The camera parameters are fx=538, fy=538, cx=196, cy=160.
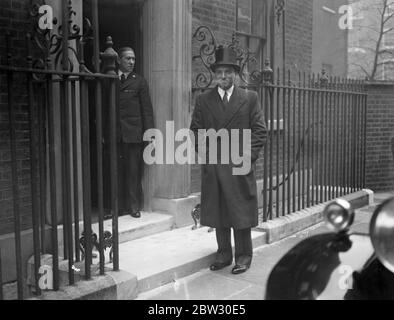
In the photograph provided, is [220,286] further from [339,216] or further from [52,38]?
[52,38]

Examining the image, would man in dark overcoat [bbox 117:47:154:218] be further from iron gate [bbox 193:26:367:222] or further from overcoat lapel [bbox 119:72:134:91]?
iron gate [bbox 193:26:367:222]

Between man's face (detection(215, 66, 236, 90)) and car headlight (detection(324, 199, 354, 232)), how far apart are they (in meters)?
2.60

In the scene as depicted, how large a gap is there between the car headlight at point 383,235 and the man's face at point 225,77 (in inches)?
110

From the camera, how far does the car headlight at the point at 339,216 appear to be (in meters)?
2.62

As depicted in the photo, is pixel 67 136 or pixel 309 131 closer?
pixel 67 136

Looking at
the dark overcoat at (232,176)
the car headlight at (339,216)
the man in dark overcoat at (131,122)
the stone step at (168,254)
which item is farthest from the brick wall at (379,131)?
the car headlight at (339,216)

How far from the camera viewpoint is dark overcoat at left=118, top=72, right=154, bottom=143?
623 cm

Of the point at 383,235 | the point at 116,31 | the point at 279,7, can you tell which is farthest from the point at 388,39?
the point at 383,235

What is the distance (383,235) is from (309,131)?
17.4ft

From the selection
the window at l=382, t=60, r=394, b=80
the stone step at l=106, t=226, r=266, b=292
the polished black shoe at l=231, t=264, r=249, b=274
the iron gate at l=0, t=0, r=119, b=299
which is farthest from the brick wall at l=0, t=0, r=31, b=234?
the window at l=382, t=60, r=394, b=80

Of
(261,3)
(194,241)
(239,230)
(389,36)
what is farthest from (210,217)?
(389,36)

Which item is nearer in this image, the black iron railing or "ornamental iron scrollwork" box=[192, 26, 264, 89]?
"ornamental iron scrollwork" box=[192, 26, 264, 89]

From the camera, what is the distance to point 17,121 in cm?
479

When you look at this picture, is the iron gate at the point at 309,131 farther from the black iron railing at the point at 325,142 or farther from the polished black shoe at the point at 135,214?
the polished black shoe at the point at 135,214
